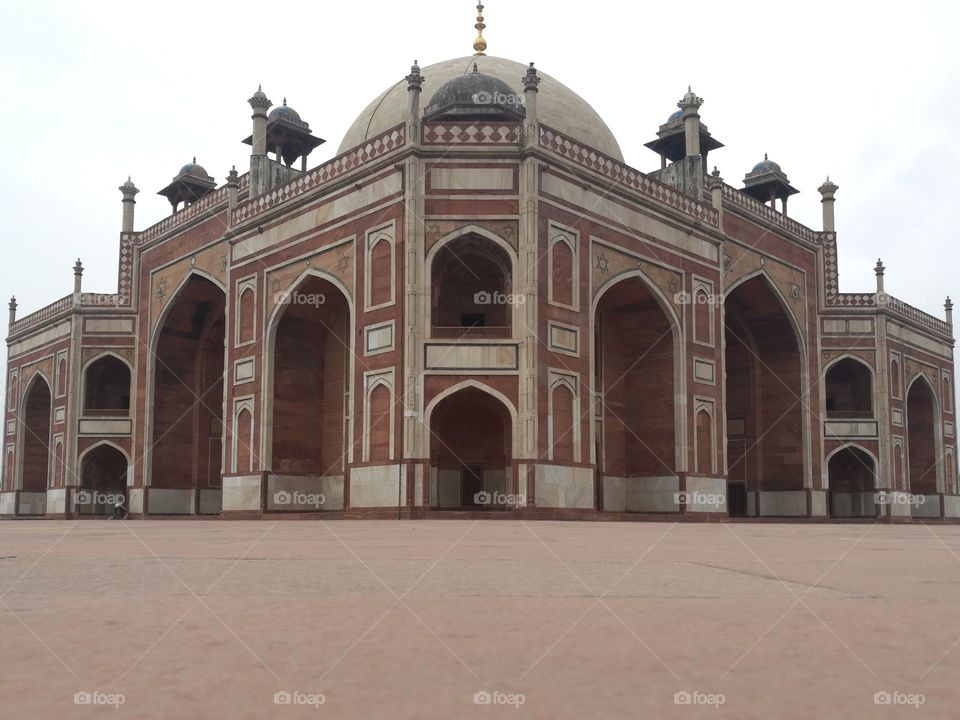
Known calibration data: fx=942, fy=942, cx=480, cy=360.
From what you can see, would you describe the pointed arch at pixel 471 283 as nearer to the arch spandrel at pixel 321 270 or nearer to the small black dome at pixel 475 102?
the arch spandrel at pixel 321 270

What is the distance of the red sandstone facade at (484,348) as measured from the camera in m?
15.1

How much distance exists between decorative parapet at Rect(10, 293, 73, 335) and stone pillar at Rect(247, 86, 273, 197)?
336 inches

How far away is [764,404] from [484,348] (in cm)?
1117

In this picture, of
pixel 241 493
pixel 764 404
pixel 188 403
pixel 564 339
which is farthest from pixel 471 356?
pixel 188 403

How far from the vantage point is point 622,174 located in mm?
17062

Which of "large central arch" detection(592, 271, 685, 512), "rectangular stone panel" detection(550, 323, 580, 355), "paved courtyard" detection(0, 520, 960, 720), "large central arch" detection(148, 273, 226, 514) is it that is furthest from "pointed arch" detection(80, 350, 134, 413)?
"paved courtyard" detection(0, 520, 960, 720)

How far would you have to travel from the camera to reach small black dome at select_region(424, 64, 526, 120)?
16.9 metres

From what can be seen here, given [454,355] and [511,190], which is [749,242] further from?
[454,355]

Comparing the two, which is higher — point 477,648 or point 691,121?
point 691,121

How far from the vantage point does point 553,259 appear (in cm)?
1537

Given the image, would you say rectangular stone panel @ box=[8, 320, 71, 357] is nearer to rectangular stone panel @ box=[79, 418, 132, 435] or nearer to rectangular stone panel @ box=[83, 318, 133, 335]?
rectangular stone panel @ box=[83, 318, 133, 335]

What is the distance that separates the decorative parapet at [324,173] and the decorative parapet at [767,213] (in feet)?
28.2

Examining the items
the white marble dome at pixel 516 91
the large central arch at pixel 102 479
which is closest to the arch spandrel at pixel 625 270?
the white marble dome at pixel 516 91

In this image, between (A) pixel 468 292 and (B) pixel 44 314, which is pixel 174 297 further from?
(A) pixel 468 292
